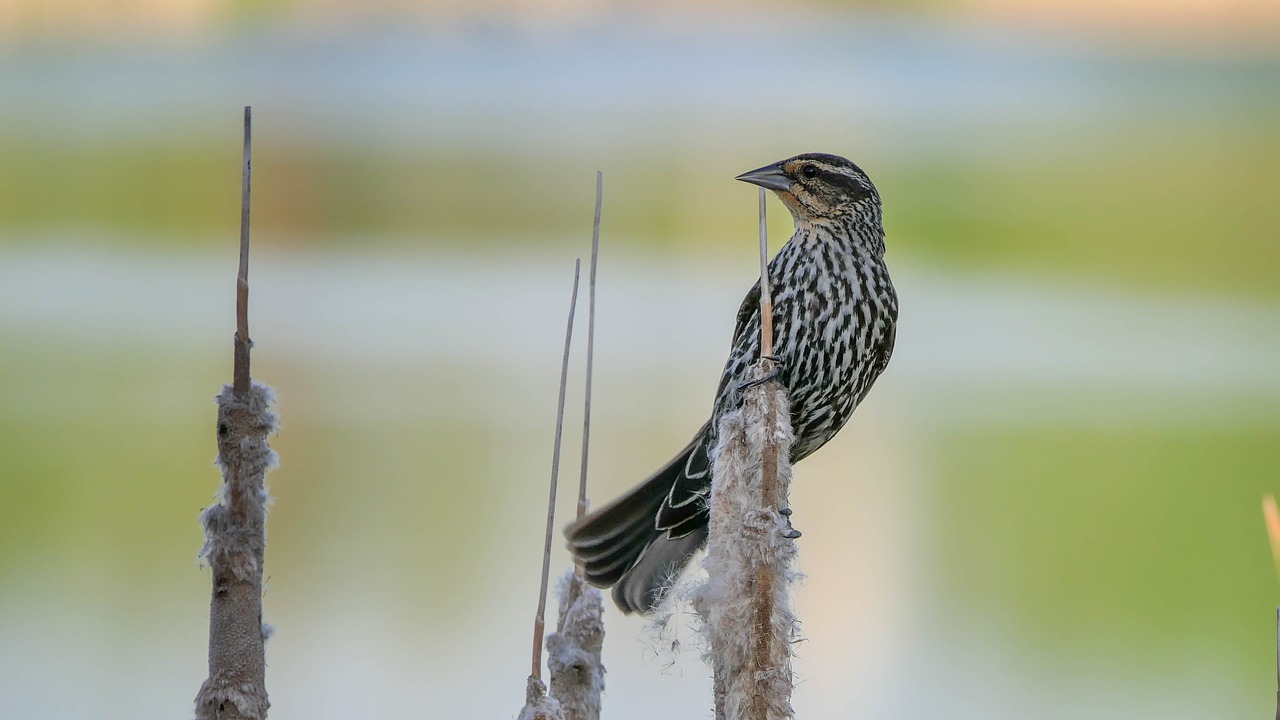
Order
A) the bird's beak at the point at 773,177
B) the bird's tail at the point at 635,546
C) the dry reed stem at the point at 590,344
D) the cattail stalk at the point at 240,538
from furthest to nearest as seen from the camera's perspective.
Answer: the bird's beak at the point at 773,177
the bird's tail at the point at 635,546
the dry reed stem at the point at 590,344
the cattail stalk at the point at 240,538

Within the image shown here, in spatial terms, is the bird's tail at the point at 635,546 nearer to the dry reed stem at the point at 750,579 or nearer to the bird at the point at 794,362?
the bird at the point at 794,362

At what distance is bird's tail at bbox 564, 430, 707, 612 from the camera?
1.87m

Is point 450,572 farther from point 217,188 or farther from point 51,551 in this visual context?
point 217,188

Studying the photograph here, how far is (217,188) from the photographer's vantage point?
16.6ft

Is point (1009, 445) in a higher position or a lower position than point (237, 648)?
higher

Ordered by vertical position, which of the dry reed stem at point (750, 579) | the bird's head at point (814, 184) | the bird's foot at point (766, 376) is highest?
the bird's head at point (814, 184)

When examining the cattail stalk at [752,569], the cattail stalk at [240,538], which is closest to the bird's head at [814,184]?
the cattail stalk at [752,569]

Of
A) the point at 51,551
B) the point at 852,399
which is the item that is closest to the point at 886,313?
the point at 852,399

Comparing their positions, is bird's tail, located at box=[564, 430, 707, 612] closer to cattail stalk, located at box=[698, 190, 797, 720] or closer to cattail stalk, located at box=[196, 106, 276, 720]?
cattail stalk, located at box=[698, 190, 797, 720]

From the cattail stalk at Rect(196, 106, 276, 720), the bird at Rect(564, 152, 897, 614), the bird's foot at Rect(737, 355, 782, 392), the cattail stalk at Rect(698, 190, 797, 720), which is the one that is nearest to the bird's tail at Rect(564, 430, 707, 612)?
the bird at Rect(564, 152, 897, 614)

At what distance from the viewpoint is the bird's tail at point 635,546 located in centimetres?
187

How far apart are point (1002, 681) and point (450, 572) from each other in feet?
7.14

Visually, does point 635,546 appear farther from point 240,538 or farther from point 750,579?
point 240,538

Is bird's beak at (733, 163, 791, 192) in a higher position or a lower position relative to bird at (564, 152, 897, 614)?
higher
